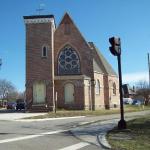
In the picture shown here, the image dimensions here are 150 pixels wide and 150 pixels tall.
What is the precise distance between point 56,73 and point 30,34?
5.31 meters

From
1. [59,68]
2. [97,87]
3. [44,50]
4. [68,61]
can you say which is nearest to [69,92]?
[59,68]

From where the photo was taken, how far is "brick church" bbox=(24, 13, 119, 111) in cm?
4553

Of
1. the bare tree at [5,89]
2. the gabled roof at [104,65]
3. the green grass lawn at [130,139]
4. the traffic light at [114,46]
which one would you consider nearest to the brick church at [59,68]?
the gabled roof at [104,65]

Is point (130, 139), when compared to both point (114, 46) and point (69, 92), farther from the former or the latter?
point (69, 92)

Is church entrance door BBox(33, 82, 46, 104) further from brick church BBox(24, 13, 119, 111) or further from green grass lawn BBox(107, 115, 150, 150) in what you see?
green grass lawn BBox(107, 115, 150, 150)

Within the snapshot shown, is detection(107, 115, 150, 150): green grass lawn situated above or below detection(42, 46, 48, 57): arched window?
below

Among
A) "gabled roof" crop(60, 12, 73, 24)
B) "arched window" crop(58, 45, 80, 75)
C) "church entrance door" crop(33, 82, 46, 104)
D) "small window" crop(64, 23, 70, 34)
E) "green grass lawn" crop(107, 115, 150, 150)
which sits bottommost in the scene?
"green grass lawn" crop(107, 115, 150, 150)

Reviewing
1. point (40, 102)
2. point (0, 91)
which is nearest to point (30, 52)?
point (40, 102)

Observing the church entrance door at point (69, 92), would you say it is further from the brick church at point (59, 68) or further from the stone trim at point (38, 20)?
the stone trim at point (38, 20)

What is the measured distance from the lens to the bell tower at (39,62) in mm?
45469

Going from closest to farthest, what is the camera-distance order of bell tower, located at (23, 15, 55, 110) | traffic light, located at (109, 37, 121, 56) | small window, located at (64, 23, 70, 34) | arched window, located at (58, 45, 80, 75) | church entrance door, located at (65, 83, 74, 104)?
1. traffic light, located at (109, 37, 121, 56)
2. bell tower, located at (23, 15, 55, 110)
3. church entrance door, located at (65, 83, 74, 104)
4. arched window, located at (58, 45, 80, 75)
5. small window, located at (64, 23, 70, 34)

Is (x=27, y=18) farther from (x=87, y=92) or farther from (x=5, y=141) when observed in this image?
(x=5, y=141)

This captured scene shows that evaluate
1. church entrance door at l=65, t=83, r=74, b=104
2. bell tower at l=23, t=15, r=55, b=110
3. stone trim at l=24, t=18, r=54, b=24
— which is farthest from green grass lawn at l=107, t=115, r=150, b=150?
stone trim at l=24, t=18, r=54, b=24

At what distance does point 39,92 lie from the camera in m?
45.7
